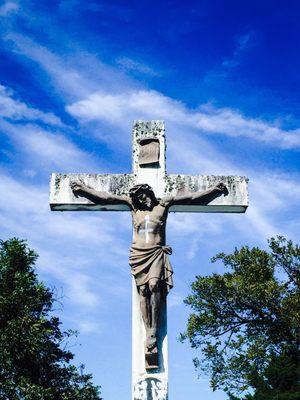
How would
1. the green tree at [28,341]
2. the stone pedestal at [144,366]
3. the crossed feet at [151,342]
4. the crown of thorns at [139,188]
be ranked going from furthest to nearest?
the green tree at [28,341]
the crown of thorns at [139,188]
the crossed feet at [151,342]
the stone pedestal at [144,366]

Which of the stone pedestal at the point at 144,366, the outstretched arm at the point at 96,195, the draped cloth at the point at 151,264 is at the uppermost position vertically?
the outstretched arm at the point at 96,195

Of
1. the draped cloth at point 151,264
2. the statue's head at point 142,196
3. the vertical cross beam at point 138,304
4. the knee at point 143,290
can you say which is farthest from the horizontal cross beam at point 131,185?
the knee at point 143,290

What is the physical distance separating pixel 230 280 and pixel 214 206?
17.7m

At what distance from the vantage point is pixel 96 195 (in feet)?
20.8

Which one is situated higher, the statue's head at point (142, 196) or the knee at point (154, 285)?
the statue's head at point (142, 196)

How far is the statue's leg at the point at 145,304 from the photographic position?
5723mm

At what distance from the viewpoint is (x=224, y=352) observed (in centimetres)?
2314

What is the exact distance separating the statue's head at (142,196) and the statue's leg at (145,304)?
0.88 m

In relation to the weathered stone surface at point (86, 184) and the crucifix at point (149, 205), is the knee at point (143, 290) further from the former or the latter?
the weathered stone surface at point (86, 184)

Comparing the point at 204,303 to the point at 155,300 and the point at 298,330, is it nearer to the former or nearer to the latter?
the point at 298,330

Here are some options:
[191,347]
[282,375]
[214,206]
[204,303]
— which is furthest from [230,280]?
[214,206]

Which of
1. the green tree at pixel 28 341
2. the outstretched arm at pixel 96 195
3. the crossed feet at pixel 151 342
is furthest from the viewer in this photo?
the green tree at pixel 28 341

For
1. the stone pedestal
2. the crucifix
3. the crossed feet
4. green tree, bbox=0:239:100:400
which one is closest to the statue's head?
the crucifix

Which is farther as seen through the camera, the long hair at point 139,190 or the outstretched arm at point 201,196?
the outstretched arm at point 201,196
